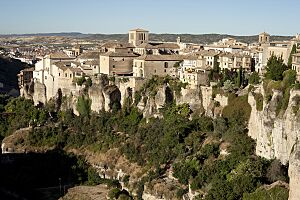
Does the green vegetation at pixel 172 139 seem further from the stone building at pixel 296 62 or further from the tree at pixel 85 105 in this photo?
the stone building at pixel 296 62

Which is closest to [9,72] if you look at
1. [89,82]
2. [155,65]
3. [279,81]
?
[89,82]

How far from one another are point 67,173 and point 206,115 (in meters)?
11.9

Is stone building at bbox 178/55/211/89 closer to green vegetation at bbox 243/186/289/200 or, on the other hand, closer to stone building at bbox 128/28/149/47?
stone building at bbox 128/28/149/47

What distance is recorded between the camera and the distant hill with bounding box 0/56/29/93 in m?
83.1

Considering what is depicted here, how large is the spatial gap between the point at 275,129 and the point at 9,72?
216 feet

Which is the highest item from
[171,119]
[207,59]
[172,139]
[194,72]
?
[207,59]

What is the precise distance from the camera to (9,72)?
91.5 meters

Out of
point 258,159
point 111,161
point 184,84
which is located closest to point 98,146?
point 111,161

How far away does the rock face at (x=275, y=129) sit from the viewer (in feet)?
102

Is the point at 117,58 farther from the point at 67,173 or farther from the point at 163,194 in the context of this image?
the point at 163,194

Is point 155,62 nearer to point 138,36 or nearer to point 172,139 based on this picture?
point 172,139

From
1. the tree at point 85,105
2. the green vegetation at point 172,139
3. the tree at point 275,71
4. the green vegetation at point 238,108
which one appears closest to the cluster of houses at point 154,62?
the green vegetation at point 172,139

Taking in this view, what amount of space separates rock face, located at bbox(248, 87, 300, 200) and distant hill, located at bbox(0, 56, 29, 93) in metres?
50.4

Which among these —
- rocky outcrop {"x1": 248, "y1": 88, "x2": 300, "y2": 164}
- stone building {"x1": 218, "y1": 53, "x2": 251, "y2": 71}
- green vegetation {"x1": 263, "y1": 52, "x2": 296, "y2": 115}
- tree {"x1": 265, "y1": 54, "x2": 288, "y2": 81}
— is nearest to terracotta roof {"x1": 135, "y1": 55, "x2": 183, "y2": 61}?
stone building {"x1": 218, "y1": 53, "x2": 251, "y2": 71}
